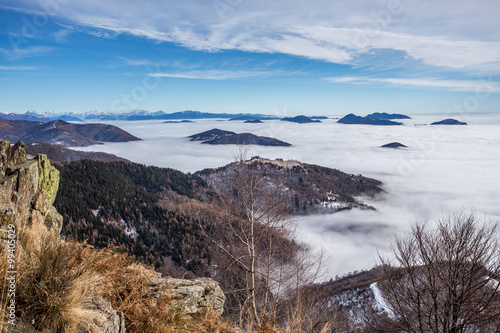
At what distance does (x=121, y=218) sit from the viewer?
94688 mm

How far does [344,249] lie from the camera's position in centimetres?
12912

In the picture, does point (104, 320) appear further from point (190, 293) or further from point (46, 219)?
point (46, 219)

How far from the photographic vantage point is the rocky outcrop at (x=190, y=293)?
7.48m

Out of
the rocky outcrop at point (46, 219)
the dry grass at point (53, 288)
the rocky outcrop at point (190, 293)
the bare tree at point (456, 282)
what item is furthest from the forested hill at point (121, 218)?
the dry grass at point (53, 288)

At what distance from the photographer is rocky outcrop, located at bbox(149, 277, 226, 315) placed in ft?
24.5

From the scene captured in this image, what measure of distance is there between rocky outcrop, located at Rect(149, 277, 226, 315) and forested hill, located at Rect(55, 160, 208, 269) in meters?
60.6

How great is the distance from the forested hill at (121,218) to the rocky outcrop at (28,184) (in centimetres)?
5600

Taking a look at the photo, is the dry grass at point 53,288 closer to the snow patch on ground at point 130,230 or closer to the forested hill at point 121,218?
the forested hill at point 121,218

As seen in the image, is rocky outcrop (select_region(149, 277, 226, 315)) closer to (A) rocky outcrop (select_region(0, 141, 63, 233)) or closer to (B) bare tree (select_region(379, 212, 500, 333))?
(A) rocky outcrop (select_region(0, 141, 63, 233))

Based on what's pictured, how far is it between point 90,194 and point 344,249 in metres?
115

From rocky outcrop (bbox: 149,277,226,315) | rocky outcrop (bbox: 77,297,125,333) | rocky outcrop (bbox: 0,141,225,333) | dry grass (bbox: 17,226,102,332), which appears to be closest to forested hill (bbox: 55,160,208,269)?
rocky outcrop (bbox: 0,141,225,333)

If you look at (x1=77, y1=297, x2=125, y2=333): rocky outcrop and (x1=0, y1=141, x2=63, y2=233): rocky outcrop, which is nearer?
(x1=77, y1=297, x2=125, y2=333): rocky outcrop

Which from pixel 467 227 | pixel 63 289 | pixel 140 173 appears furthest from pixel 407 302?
pixel 140 173

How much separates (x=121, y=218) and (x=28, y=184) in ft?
311
